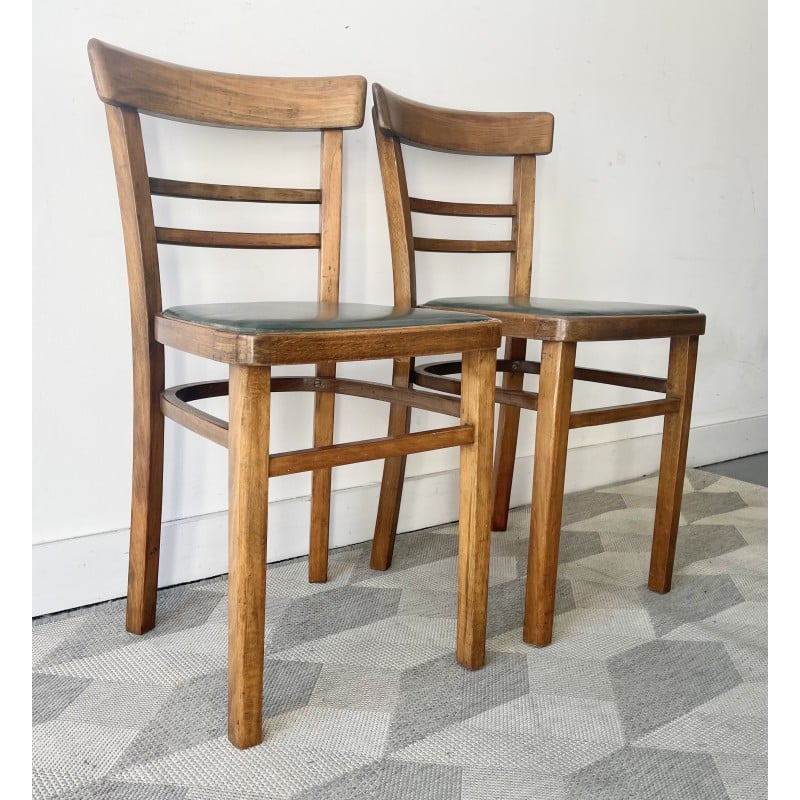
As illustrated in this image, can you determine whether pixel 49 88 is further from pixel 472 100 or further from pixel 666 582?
pixel 666 582

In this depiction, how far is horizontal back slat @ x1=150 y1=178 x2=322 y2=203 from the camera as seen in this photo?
113 cm

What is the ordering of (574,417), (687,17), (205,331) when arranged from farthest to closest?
(687,17), (574,417), (205,331)

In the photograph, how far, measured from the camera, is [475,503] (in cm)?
109

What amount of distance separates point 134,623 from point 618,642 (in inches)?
30.3

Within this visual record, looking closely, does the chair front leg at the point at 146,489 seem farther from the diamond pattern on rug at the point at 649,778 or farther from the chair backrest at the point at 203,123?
the diamond pattern on rug at the point at 649,778

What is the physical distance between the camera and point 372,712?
39.8 inches

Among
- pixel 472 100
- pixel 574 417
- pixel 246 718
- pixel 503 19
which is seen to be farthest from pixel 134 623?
pixel 503 19

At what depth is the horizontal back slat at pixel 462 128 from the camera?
1284mm

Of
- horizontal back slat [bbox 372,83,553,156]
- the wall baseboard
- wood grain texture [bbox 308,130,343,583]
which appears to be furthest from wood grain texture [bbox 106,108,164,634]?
horizontal back slat [bbox 372,83,553,156]

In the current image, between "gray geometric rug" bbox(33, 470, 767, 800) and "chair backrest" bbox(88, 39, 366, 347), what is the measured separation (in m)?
0.49

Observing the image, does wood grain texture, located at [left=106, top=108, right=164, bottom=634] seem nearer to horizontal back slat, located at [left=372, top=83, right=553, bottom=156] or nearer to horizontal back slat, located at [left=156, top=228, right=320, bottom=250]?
horizontal back slat, located at [left=156, top=228, right=320, bottom=250]

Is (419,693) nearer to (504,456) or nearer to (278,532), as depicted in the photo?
(278,532)

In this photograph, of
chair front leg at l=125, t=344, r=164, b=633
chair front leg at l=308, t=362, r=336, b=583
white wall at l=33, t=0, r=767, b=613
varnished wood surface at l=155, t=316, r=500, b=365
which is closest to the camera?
varnished wood surface at l=155, t=316, r=500, b=365

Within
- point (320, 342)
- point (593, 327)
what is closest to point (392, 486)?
point (593, 327)
